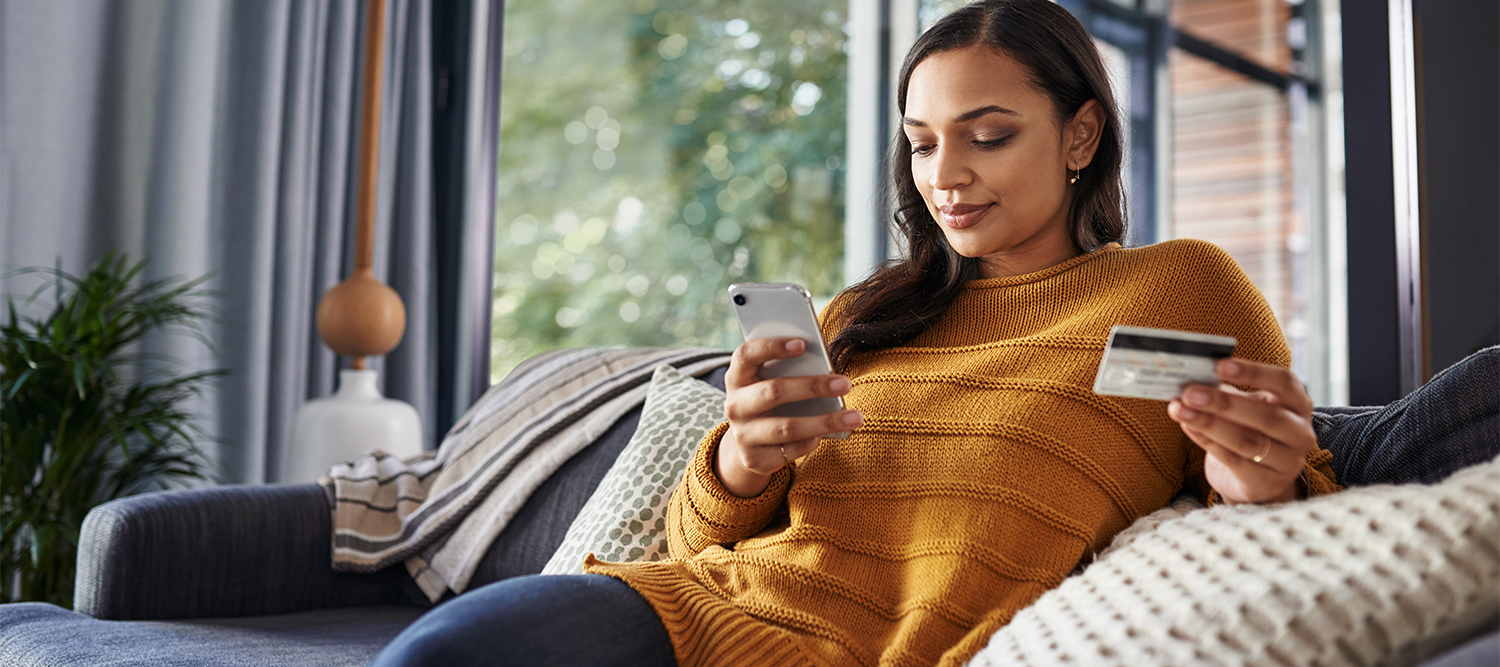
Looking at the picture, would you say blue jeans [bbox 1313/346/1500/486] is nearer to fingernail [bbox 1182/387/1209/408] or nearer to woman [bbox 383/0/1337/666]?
woman [bbox 383/0/1337/666]

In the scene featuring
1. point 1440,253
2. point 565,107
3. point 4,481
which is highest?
point 565,107

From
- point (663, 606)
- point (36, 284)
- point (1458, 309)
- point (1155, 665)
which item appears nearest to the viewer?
point (1155, 665)

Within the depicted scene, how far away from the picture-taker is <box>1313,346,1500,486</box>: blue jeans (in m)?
0.90

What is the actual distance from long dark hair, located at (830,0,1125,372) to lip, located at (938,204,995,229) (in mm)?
79

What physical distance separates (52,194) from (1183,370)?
232 centimetres

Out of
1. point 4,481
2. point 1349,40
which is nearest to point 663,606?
point 1349,40

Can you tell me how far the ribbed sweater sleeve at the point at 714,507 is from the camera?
3.43 ft

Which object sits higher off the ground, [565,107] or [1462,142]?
[565,107]

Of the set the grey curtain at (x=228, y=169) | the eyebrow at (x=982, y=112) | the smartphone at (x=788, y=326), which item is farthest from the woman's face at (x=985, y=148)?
the grey curtain at (x=228, y=169)

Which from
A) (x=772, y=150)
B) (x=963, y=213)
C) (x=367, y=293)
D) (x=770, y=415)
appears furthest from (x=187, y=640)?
(x=772, y=150)

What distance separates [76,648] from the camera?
126 centimetres

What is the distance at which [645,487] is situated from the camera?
1370 millimetres

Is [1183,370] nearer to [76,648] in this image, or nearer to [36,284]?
[76,648]

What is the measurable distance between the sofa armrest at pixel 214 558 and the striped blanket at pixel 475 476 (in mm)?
52
